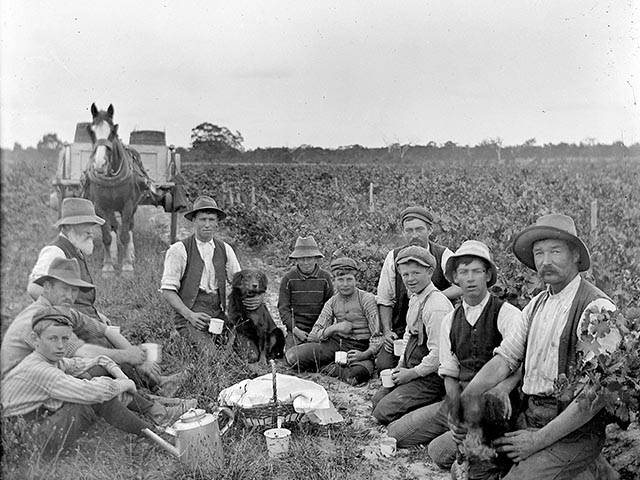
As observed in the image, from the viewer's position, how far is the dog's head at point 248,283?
5.68 metres

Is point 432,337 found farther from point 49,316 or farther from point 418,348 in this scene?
point 49,316

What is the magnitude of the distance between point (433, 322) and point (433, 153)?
3290 centimetres

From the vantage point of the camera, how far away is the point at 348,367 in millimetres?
5449

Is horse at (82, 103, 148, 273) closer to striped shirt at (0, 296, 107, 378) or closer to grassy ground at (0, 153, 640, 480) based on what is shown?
grassy ground at (0, 153, 640, 480)

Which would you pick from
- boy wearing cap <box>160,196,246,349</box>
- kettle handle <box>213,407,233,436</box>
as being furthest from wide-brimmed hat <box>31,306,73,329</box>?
boy wearing cap <box>160,196,246,349</box>

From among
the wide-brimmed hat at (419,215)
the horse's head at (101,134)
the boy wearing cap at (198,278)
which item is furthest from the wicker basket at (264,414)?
the horse's head at (101,134)

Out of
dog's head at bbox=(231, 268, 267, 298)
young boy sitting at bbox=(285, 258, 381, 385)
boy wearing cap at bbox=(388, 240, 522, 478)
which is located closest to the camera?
boy wearing cap at bbox=(388, 240, 522, 478)

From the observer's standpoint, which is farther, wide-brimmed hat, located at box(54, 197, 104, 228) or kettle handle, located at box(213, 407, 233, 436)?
wide-brimmed hat, located at box(54, 197, 104, 228)

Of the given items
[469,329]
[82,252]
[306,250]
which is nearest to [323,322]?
[306,250]

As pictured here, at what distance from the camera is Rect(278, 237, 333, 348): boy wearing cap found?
5984 mm

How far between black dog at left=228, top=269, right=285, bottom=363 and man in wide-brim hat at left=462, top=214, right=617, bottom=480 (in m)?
2.76

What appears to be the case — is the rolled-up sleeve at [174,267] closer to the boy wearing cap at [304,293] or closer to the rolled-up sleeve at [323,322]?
the boy wearing cap at [304,293]

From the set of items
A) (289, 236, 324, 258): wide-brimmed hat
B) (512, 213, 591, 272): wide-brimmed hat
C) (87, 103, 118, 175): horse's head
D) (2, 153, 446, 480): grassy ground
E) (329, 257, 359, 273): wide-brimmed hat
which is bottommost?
(2, 153, 446, 480): grassy ground

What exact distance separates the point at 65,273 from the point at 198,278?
189 cm
